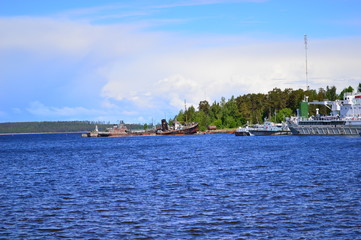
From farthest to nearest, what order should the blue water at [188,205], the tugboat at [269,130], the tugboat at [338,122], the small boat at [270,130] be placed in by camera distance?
the small boat at [270,130], the tugboat at [269,130], the tugboat at [338,122], the blue water at [188,205]

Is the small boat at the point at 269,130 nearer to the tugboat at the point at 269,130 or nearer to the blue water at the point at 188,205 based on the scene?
the tugboat at the point at 269,130

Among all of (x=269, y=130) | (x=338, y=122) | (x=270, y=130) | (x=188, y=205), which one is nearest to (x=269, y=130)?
(x=269, y=130)

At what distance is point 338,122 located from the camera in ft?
490

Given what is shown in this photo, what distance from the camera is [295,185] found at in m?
39.9

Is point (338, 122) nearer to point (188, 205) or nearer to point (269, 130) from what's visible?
point (269, 130)

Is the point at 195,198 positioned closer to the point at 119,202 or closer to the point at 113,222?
the point at 119,202

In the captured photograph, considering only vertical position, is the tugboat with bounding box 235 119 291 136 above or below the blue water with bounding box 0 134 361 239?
above

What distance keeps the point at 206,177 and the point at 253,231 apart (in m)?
23.2

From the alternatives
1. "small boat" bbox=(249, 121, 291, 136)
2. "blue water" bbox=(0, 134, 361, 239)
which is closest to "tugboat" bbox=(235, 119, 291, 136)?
"small boat" bbox=(249, 121, 291, 136)

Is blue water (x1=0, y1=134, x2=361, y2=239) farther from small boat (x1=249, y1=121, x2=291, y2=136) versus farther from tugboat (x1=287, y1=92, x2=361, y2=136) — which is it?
small boat (x1=249, y1=121, x2=291, y2=136)

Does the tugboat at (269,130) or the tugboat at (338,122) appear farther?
the tugboat at (269,130)

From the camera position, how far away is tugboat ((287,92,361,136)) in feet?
476

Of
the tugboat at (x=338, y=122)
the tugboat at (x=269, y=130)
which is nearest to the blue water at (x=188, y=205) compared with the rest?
the tugboat at (x=338, y=122)

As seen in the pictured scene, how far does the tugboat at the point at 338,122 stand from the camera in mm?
145000
